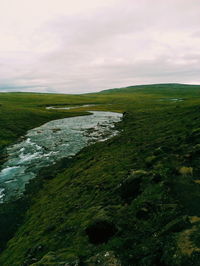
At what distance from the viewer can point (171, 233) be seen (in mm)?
12578

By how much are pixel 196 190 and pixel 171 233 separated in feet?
17.1

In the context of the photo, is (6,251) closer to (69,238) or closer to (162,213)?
(69,238)

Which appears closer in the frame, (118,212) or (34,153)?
(118,212)

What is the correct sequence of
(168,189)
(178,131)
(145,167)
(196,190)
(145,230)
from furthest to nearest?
(178,131) < (145,167) < (168,189) < (196,190) < (145,230)

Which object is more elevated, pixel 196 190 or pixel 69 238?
pixel 196 190

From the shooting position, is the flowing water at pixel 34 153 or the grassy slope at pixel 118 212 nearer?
the grassy slope at pixel 118 212

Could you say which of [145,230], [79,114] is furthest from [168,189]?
[79,114]

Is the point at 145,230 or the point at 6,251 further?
the point at 6,251

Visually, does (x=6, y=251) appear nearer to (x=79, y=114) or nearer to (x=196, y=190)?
(x=196, y=190)

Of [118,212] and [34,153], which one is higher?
[118,212]

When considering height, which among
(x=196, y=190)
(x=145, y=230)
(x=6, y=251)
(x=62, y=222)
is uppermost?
(x=196, y=190)

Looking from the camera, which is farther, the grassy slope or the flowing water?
the flowing water

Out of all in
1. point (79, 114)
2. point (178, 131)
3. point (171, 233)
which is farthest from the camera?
point (79, 114)

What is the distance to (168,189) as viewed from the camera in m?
17.8
